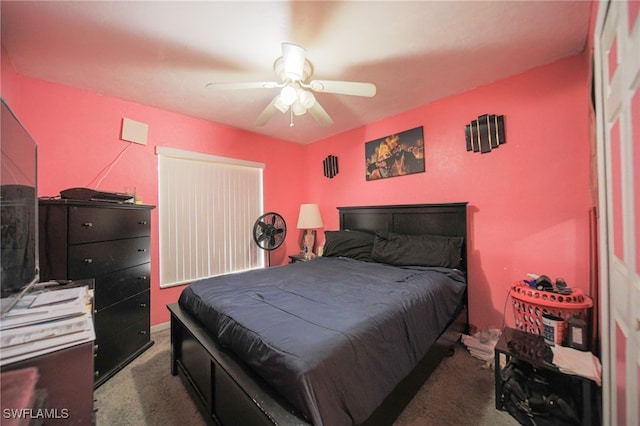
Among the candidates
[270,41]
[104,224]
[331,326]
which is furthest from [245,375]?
[270,41]

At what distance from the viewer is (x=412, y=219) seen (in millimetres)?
2664

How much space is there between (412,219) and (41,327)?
8.91 ft

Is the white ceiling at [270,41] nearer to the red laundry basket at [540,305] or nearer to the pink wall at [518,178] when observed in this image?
the pink wall at [518,178]

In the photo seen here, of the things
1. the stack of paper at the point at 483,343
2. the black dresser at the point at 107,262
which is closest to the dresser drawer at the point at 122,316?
the black dresser at the point at 107,262

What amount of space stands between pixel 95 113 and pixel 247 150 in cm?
151

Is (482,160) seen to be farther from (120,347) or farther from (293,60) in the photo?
(120,347)

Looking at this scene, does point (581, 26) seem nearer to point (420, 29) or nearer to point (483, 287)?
point (420, 29)

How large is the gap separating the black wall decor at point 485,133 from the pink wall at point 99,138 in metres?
2.64

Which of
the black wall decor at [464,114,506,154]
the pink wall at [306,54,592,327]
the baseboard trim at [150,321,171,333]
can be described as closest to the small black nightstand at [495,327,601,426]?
the pink wall at [306,54,592,327]

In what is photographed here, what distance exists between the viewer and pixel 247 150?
3.25 m

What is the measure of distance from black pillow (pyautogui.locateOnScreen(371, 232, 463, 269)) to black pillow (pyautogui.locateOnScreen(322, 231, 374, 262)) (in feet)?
0.50

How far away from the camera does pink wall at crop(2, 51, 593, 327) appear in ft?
5.97

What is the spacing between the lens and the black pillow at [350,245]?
2.74 meters

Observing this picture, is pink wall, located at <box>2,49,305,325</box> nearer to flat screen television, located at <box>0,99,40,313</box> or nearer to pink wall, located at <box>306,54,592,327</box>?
flat screen television, located at <box>0,99,40,313</box>
